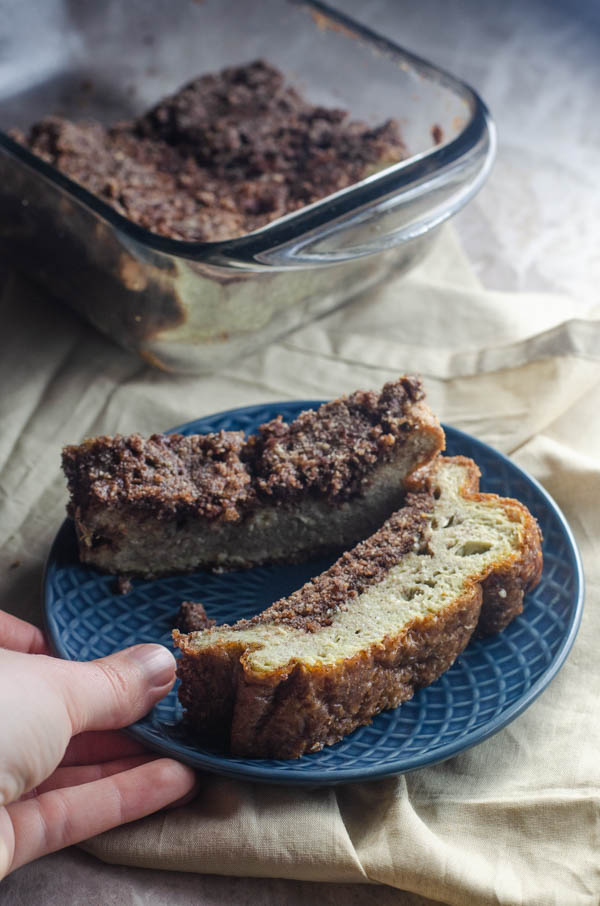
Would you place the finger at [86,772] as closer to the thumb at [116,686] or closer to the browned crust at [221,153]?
the thumb at [116,686]

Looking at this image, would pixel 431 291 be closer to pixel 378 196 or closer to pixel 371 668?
pixel 378 196

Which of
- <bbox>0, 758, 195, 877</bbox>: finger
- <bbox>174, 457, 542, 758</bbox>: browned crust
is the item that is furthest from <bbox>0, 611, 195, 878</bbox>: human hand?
<bbox>174, 457, 542, 758</bbox>: browned crust

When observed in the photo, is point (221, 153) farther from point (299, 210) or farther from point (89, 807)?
point (89, 807)

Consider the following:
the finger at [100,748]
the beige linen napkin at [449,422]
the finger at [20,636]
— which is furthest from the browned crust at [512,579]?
the finger at [20,636]

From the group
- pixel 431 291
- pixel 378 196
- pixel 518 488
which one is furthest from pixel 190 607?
pixel 431 291

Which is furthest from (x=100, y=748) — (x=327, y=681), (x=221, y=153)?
(x=221, y=153)
